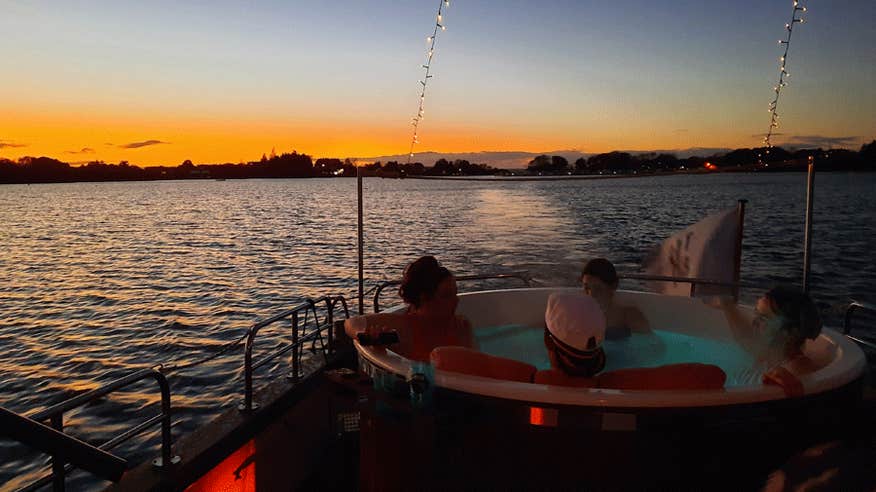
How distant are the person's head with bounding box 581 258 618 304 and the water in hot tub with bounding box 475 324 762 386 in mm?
784

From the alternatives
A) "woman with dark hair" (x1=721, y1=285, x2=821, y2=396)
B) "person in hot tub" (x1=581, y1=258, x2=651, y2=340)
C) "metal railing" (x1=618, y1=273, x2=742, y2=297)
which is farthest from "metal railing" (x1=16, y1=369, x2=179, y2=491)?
"metal railing" (x1=618, y1=273, x2=742, y2=297)

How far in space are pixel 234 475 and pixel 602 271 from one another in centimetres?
288

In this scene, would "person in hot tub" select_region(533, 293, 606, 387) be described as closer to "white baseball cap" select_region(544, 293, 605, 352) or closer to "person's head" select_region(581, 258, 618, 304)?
"white baseball cap" select_region(544, 293, 605, 352)

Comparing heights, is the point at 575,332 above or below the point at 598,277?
above

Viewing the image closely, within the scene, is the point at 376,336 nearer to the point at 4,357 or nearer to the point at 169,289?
the point at 4,357

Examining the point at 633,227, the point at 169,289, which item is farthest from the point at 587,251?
the point at 169,289

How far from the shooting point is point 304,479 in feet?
13.8

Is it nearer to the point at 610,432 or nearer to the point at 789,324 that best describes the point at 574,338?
the point at 610,432

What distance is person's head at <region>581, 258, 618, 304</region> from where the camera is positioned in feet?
15.0

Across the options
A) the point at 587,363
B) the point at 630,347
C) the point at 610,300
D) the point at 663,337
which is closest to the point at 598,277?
the point at 610,300

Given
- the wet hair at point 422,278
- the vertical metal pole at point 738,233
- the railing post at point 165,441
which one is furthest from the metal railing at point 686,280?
the railing post at point 165,441

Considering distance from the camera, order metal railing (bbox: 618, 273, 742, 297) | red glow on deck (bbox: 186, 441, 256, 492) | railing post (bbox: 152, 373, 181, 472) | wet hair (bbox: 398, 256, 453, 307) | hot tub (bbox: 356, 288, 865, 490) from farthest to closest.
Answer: metal railing (bbox: 618, 273, 742, 297) < wet hair (bbox: 398, 256, 453, 307) < red glow on deck (bbox: 186, 441, 256, 492) < railing post (bbox: 152, 373, 181, 472) < hot tub (bbox: 356, 288, 865, 490)

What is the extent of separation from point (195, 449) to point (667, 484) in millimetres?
2429

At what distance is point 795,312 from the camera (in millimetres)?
3076
